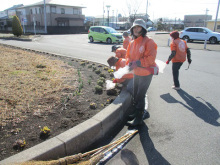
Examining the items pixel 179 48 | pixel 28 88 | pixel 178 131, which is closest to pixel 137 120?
pixel 178 131

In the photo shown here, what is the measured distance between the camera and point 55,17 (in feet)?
140

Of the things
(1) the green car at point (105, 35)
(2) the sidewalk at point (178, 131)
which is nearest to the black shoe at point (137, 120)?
(2) the sidewalk at point (178, 131)

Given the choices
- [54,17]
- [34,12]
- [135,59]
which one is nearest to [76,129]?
[135,59]

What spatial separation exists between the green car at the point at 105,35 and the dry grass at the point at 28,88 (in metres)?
13.4

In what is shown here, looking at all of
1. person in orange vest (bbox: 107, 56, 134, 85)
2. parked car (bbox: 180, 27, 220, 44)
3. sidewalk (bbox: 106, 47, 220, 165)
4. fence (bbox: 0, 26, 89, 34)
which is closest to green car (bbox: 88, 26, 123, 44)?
parked car (bbox: 180, 27, 220, 44)

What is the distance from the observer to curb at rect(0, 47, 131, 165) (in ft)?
7.12

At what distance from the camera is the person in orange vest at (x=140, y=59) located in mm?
3047

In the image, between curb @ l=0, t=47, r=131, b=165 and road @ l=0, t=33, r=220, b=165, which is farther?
road @ l=0, t=33, r=220, b=165

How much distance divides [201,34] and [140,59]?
66.2 ft

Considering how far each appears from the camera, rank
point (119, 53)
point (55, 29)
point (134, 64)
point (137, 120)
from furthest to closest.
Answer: point (55, 29)
point (119, 53)
point (137, 120)
point (134, 64)

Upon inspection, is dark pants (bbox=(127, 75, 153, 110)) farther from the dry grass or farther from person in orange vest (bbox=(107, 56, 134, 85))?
the dry grass

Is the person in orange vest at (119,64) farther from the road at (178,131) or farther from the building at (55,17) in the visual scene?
the building at (55,17)

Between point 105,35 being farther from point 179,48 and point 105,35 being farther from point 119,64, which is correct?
point 119,64

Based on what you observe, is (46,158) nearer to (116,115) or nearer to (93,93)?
(116,115)
